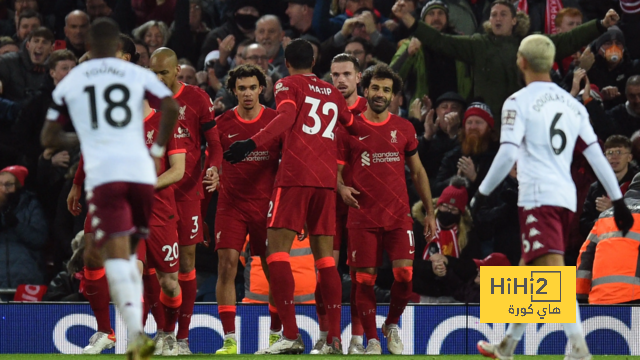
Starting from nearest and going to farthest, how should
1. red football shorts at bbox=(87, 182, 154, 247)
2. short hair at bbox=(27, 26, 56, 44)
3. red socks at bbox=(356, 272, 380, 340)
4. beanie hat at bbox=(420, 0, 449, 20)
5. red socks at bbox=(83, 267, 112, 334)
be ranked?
red football shorts at bbox=(87, 182, 154, 247) < red socks at bbox=(83, 267, 112, 334) < red socks at bbox=(356, 272, 380, 340) < beanie hat at bbox=(420, 0, 449, 20) < short hair at bbox=(27, 26, 56, 44)

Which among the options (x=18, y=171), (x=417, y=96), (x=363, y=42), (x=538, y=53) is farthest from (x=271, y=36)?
(x=538, y=53)

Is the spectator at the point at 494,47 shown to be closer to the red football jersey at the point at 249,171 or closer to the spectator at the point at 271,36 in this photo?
the spectator at the point at 271,36

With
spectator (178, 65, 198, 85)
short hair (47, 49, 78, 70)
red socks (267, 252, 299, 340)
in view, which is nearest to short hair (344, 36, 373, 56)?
spectator (178, 65, 198, 85)

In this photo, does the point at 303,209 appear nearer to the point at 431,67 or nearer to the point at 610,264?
the point at 610,264

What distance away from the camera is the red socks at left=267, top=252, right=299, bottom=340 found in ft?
24.6

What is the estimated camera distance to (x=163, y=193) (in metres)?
7.68

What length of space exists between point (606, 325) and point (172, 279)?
12.8 ft

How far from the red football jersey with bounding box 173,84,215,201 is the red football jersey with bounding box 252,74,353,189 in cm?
80

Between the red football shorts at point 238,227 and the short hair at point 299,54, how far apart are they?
1373 mm

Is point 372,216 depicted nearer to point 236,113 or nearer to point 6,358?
point 236,113

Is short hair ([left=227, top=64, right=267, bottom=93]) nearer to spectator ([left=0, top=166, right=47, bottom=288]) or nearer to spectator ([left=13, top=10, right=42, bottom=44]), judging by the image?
spectator ([left=0, top=166, right=47, bottom=288])

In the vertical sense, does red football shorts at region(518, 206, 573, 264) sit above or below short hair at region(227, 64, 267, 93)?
below

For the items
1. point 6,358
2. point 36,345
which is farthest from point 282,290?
point 36,345

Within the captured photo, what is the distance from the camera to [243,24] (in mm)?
12883
